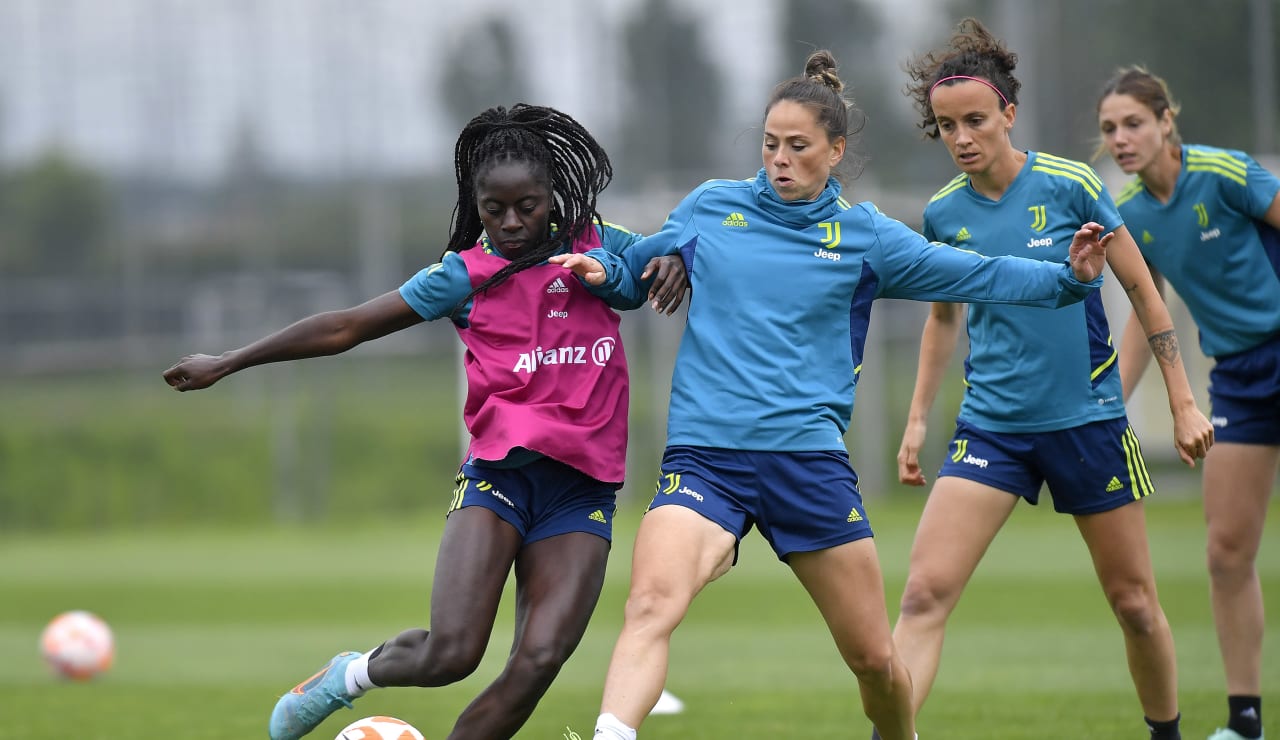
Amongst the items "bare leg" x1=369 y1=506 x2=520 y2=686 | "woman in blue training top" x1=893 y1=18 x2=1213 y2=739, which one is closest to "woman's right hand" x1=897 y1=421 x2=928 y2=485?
"woman in blue training top" x1=893 y1=18 x2=1213 y2=739

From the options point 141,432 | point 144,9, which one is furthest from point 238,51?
point 141,432

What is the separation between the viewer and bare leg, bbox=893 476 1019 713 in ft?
18.9

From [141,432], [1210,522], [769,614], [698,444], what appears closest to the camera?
[698,444]

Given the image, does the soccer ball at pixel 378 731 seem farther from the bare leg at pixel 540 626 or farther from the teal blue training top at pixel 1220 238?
the teal blue training top at pixel 1220 238

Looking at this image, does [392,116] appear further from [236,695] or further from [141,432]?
[236,695]

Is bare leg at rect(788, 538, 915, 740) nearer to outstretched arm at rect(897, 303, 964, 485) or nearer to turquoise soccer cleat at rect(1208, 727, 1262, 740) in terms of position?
outstretched arm at rect(897, 303, 964, 485)

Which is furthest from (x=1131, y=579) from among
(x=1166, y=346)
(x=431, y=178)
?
(x=431, y=178)

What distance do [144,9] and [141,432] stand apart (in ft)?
26.4

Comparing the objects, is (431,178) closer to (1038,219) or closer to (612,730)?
(1038,219)

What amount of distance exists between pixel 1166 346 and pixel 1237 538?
1342 millimetres

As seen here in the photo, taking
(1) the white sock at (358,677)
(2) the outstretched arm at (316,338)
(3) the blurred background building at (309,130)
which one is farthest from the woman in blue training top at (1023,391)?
(3) the blurred background building at (309,130)

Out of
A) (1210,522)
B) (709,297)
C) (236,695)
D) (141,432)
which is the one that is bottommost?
(141,432)

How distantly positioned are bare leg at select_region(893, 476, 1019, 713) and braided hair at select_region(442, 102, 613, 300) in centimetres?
168

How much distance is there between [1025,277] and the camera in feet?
17.0
